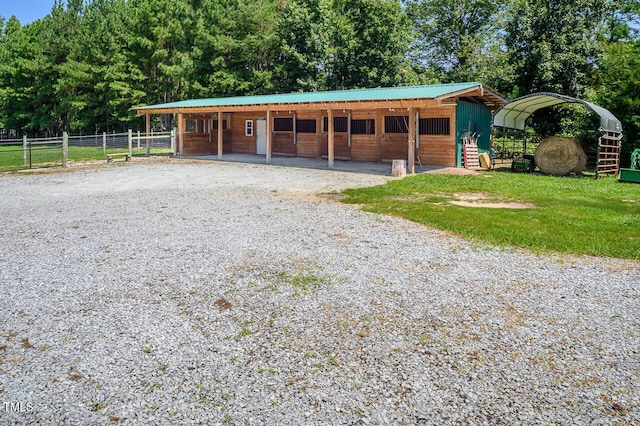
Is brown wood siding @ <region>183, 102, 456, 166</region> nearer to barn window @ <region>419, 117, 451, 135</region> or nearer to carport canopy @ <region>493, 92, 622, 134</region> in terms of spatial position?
barn window @ <region>419, 117, 451, 135</region>

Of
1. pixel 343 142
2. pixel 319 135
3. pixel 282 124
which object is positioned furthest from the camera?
pixel 282 124

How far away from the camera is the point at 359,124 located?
1919 cm

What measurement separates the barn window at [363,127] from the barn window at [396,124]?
577 millimetres

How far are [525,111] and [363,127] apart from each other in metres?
5.96

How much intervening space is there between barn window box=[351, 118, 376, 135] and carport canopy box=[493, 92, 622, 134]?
4502mm

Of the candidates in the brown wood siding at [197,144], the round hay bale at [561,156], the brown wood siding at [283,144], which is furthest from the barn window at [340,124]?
the round hay bale at [561,156]

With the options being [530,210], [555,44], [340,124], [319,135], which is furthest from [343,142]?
[555,44]

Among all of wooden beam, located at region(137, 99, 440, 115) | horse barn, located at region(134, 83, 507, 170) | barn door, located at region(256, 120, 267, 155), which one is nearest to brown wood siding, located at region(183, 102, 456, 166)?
horse barn, located at region(134, 83, 507, 170)

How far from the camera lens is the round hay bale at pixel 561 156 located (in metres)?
14.8

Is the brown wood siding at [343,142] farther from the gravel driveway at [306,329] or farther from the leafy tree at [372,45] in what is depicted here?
the leafy tree at [372,45]

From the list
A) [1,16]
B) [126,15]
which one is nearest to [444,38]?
[126,15]

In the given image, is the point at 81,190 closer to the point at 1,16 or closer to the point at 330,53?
the point at 330,53

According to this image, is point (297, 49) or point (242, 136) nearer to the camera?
point (242, 136)

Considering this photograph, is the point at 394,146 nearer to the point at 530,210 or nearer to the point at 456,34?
the point at 530,210
